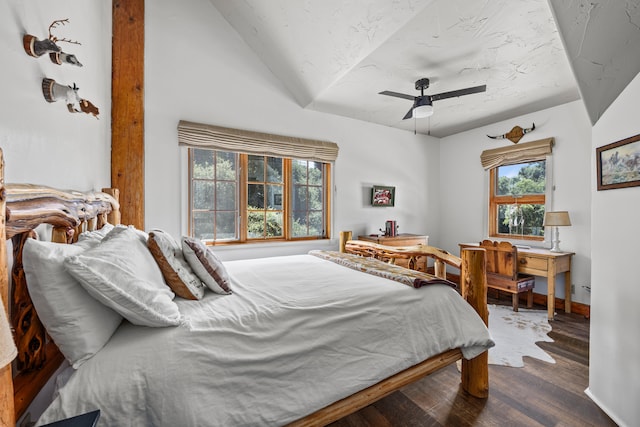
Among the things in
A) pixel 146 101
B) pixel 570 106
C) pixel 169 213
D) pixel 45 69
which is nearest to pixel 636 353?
pixel 570 106

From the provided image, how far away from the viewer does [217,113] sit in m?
3.04

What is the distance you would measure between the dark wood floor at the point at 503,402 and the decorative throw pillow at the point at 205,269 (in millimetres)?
1021

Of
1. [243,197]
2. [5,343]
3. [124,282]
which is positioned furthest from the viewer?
[243,197]

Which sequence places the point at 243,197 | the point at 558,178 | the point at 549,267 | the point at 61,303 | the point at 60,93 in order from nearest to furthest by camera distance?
the point at 61,303 → the point at 60,93 → the point at 549,267 → the point at 243,197 → the point at 558,178

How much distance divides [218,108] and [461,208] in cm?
387

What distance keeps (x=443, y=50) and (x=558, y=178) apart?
2320mm

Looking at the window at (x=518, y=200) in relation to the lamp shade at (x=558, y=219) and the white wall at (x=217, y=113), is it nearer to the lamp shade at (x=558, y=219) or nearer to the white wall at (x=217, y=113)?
the lamp shade at (x=558, y=219)

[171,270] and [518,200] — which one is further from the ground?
[518,200]

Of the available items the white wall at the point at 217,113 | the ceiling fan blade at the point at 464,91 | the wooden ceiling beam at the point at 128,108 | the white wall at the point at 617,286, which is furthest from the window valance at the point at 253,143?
the white wall at the point at 617,286

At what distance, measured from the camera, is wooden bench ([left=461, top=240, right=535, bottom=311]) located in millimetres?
3111

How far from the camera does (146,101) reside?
8.84 feet

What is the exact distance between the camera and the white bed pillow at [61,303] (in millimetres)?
834

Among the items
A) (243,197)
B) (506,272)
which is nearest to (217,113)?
(243,197)

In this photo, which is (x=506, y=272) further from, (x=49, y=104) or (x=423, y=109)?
(x=49, y=104)
